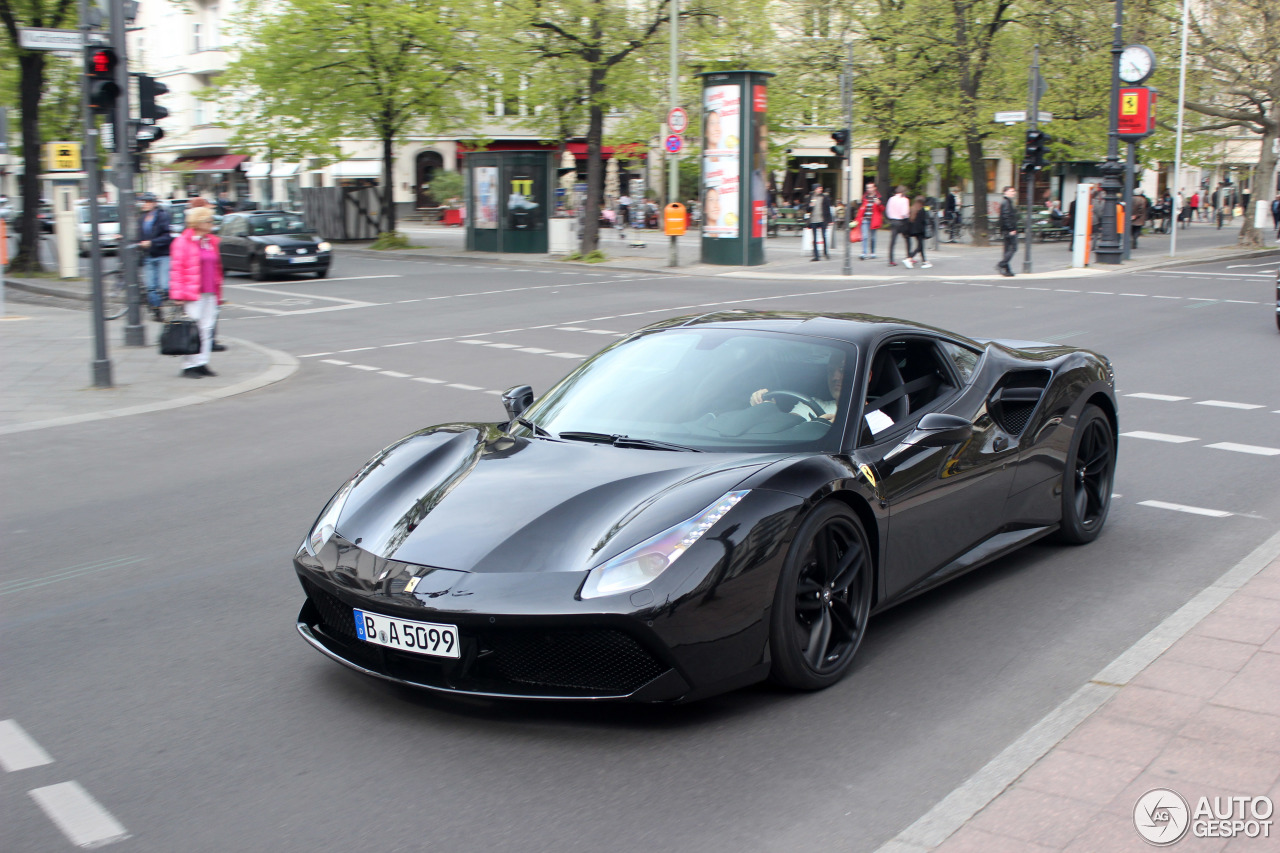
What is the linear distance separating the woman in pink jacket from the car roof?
9.15 metres

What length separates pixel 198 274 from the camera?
44.5ft

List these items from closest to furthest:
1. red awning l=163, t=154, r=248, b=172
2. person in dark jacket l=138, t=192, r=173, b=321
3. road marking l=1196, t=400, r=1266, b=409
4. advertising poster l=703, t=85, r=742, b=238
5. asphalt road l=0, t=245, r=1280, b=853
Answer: asphalt road l=0, t=245, r=1280, b=853 < road marking l=1196, t=400, r=1266, b=409 < person in dark jacket l=138, t=192, r=173, b=321 < advertising poster l=703, t=85, r=742, b=238 < red awning l=163, t=154, r=248, b=172

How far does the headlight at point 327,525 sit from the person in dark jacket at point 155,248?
49.0 feet

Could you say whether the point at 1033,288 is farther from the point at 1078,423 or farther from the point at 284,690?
the point at 284,690

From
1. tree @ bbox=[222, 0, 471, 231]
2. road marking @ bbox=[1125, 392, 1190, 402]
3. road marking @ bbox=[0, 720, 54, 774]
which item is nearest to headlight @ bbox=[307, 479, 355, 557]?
road marking @ bbox=[0, 720, 54, 774]

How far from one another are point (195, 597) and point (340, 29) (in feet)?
112

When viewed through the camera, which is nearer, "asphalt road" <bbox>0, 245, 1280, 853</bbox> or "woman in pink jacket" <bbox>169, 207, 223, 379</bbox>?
"asphalt road" <bbox>0, 245, 1280, 853</bbox>

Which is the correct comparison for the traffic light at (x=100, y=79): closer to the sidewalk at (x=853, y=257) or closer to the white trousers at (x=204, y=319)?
the white trousers at (x=204, y=319)

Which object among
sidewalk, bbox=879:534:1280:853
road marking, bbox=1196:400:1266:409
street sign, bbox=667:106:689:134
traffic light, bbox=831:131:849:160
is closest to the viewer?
sidewalk, bbox=879:534:1280:853

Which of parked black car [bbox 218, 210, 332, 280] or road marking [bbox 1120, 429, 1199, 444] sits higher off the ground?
parked black car [bbox 218, 210, 332, 280]

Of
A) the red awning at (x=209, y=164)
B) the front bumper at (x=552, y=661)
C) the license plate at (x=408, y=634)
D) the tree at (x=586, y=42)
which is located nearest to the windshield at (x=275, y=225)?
the tree at (x=586, y=42)

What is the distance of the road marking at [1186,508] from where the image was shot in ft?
23.1

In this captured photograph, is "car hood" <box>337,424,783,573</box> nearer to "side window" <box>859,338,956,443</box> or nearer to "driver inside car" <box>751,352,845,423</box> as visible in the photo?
"driver inside car" <box>751,352,845,423</box>

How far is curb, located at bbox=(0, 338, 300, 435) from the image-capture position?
10.6 metres
